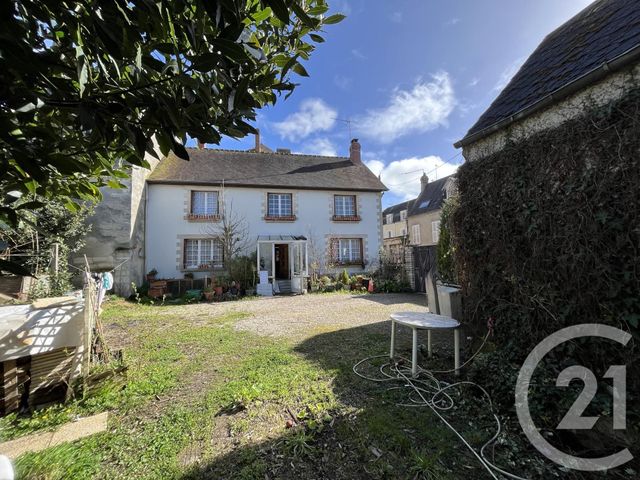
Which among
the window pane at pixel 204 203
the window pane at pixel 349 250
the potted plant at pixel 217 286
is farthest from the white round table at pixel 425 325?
the window pane at pixel 204 203

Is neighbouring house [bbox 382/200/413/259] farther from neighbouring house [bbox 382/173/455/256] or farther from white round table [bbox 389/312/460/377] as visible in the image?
white round table [bbox 389/312/460/377]

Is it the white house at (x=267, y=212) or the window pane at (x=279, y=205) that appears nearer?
the white house at (x=267, y=212)

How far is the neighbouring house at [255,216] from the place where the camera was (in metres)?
12.4

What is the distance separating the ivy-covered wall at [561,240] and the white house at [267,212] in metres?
9.68

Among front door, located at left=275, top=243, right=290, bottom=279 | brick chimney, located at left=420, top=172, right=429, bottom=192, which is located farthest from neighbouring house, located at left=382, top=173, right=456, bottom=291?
front door, located at left=275, top=243, right=290, bottom=279

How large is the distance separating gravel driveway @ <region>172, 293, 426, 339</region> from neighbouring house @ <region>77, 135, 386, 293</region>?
2820mm

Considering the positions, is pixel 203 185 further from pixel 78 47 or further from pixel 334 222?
pixel 78 47

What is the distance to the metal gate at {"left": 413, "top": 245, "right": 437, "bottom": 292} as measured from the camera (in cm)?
1107

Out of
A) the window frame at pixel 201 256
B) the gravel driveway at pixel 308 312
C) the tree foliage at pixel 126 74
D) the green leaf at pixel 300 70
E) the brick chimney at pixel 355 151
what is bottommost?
the gravel driveway at pixel 308 312

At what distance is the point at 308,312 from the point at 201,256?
24.5 ft

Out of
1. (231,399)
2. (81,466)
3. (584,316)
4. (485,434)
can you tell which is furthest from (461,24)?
(81,466)

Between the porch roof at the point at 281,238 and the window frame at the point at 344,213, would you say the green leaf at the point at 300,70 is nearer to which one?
the porch roof at the point at 281,238

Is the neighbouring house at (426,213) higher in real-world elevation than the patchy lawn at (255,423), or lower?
higher

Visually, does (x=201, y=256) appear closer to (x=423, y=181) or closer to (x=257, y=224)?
(x=257, y=224)
